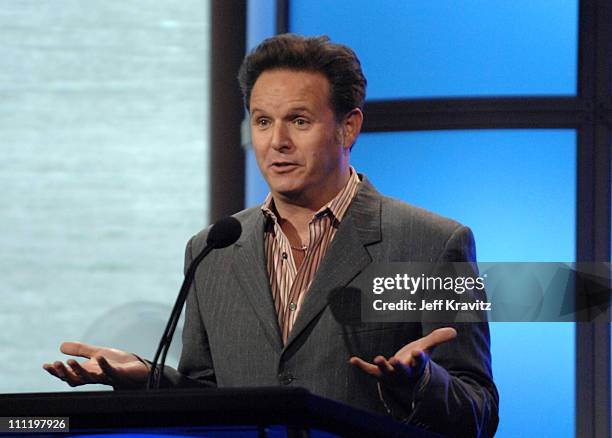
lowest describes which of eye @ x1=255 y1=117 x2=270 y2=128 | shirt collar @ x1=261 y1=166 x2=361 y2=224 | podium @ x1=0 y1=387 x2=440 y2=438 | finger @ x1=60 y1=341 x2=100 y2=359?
podium @ x1=0 y1=387 x2=440 y2=438

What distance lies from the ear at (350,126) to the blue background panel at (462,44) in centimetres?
97

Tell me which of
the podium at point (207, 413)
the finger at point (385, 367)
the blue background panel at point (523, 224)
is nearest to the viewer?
the podium at point (207, 413)

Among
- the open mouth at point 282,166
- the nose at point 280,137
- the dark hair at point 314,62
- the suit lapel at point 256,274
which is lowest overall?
the suit lapel at point 256,274

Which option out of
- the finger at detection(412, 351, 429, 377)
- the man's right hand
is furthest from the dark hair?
the finger at detection(412, 351, 429, 377)

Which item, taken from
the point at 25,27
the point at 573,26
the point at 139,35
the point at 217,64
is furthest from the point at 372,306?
the point at 25,27

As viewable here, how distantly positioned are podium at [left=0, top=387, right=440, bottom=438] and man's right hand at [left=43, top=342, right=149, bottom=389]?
1.20 feet

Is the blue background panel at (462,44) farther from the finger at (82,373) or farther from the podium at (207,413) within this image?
the podium at (207,413)

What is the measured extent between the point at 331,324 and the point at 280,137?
35 centimetres

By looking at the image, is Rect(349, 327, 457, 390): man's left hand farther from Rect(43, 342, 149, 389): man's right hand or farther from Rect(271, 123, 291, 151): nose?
Rect(271, 123, 291, 151): nose

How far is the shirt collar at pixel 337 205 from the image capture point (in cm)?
200

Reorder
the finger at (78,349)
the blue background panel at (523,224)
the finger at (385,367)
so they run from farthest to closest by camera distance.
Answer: the blue background panel at (523,224), the finger at (78,349), the finger at (385,367)

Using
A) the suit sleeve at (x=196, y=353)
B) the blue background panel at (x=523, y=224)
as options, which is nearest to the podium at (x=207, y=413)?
the suit sleeve at (x=196, y=353)

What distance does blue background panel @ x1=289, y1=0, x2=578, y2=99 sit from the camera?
9.70 feet

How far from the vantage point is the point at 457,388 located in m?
1.64
